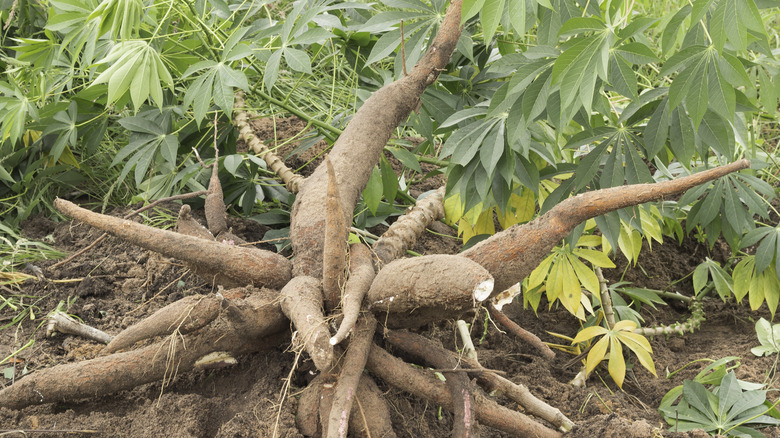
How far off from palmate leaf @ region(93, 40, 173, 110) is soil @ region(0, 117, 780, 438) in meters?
0.46

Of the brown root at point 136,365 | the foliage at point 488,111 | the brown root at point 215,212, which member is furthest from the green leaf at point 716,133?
the brown root at point 215,212

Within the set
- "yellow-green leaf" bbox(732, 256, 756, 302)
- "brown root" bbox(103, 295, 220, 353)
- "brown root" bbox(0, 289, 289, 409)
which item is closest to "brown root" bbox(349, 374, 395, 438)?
"brown root" bbox(0, 289, 289, 409)

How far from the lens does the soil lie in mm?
1263

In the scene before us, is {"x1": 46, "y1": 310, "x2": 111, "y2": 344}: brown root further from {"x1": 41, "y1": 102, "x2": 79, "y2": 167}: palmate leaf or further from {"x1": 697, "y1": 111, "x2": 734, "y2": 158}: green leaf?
{"x1": 697, "y1": 111, "x2": 734, "y2": 158}: green leaf

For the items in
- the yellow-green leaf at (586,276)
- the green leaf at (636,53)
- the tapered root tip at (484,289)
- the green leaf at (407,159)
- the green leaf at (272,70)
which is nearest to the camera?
the tapered root tip at (484,289)

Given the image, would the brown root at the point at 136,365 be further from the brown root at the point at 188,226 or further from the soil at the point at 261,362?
the brown root at the point at 188,226

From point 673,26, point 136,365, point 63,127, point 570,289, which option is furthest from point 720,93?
point 63,127

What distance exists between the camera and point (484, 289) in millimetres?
1030

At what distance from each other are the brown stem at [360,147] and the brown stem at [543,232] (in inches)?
14.9

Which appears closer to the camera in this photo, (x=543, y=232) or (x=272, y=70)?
(x=543, y=232)

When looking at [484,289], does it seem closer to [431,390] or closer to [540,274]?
[431,390]

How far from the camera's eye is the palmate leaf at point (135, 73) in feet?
5.01

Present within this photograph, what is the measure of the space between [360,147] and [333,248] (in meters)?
0.37

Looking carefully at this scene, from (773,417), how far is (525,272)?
33.0 inches
